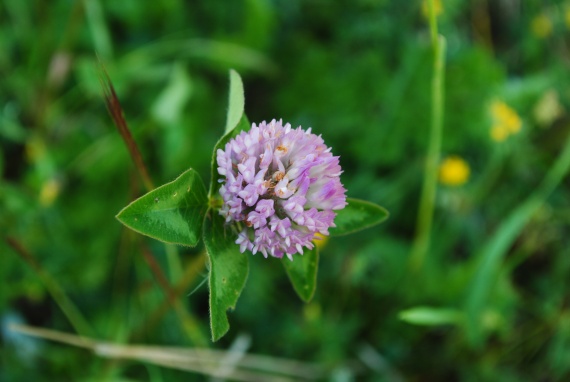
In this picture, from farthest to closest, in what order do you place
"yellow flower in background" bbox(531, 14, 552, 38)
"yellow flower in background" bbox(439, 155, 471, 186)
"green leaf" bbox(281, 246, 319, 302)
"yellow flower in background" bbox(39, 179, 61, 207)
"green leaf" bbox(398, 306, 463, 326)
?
"yellow flower in background" bbox(531, 14, 552, 38) < "yellow flower in background" bbox(439, 155, 471, 186) < "yellow flower in background" bbox(39, 179, 61, 207) < "green leaf" bbox(398, 306, 463, 326) < "green leaf" bbox(281, 246, 319, 302)

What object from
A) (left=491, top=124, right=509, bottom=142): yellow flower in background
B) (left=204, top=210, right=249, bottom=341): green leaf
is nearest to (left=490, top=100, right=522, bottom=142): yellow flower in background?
(left=491, top=124, right=509, bottom=142): yellow flower in background

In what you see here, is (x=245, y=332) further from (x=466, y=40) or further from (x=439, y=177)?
(x=466, y=40)

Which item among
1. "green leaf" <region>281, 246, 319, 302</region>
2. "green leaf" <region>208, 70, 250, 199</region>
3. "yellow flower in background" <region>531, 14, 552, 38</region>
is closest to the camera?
"green leaf" <region>208, 70, 250, 199</region>

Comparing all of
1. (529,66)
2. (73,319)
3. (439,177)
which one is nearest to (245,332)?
(73,319)

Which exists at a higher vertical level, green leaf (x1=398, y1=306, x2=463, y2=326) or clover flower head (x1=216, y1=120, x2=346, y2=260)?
clover flower head (x1=216, y1=120, x2=346, y2=260)

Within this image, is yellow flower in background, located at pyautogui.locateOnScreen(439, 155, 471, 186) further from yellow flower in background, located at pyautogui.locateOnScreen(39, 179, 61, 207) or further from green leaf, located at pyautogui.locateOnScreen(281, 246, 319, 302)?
yellow flower in background, located at pyautogui.locateOnScreen(39, 179, 61, 207)

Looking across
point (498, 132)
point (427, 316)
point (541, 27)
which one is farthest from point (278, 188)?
point (541, 27)

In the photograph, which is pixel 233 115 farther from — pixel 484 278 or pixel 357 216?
pixel 484 278
